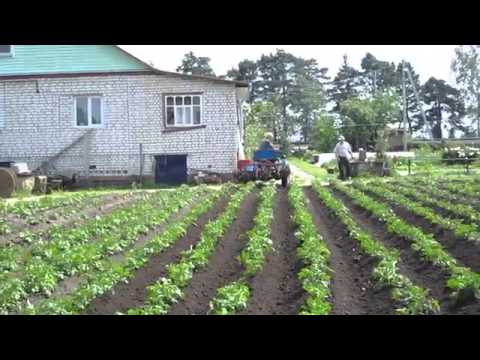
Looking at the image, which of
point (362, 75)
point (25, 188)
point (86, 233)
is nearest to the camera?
point (86, 233)

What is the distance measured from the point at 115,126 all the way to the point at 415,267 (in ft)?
56.9

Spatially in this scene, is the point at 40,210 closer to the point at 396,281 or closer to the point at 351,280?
the point at 351,280

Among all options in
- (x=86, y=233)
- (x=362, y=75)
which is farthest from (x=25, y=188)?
(x=362, y=75)

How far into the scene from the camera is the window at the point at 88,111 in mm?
23719

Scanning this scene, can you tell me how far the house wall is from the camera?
23203 millimetres

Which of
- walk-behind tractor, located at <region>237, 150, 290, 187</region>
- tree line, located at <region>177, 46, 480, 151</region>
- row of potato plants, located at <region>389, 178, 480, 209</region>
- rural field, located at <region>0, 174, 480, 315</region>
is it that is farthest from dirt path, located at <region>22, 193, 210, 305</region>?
tree line, located at <region>177, 46, 480, 151</region>

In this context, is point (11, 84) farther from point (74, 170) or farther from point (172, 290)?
point (172, 290)

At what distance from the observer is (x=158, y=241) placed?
937 cm

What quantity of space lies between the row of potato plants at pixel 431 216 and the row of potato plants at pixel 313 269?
214cm

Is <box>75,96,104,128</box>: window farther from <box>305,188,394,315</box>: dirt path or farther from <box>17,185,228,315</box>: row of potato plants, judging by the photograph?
<box>305,188,394,315</box>: dirt path

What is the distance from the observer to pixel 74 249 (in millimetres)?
9172

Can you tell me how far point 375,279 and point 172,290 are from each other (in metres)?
2.31
